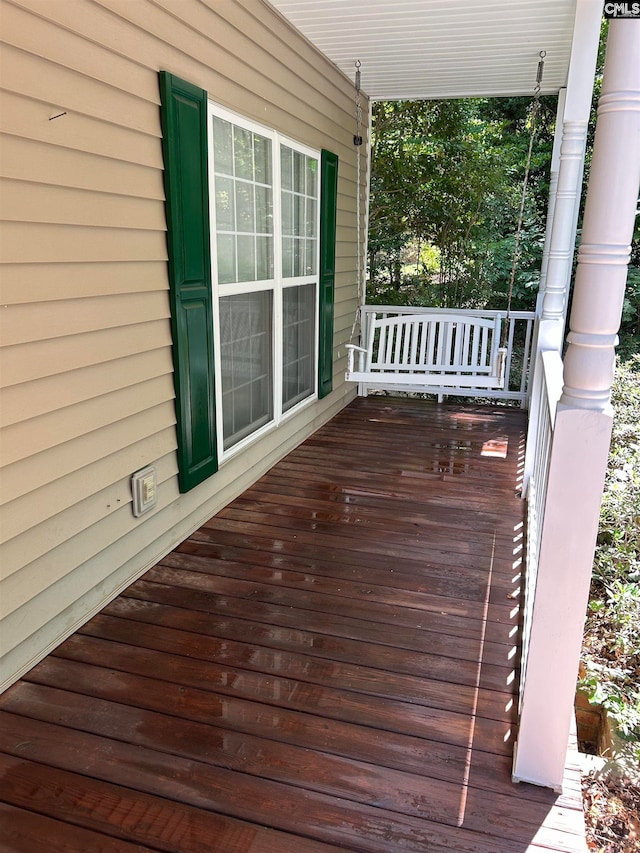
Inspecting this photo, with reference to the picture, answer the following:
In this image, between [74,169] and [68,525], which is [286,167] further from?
[68,525]

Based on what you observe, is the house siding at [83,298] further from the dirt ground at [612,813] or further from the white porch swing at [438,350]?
the dirt ground at [612,813]

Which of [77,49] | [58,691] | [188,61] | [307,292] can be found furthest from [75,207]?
[307,292]

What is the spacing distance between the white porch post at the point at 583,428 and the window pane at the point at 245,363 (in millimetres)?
2125

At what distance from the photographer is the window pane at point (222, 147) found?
10.2ft

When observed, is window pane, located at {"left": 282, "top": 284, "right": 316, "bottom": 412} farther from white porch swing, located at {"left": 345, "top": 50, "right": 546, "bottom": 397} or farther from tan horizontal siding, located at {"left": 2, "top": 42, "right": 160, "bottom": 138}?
tan horizontal siding, located at {"left": 2, "top": 42, "right": 160, "bottom": 138}

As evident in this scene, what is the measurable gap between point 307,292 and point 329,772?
3.54 meters

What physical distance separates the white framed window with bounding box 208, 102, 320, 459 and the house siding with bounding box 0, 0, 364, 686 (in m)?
0.39

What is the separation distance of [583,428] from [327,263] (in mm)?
3710

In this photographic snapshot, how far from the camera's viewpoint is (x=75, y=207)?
7.06ft

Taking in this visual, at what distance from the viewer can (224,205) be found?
3240 mm

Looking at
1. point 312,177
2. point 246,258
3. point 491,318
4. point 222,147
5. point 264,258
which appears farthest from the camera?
point 491,318

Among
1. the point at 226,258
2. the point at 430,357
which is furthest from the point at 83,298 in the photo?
the point at 430,357

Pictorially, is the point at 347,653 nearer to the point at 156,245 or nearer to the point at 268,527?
the point at 268,527

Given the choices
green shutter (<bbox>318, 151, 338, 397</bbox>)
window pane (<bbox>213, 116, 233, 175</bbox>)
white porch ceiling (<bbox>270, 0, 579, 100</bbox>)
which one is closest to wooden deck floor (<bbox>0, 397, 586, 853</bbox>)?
window pane (<bbox>213, 116, 233, 175</bbox>)
